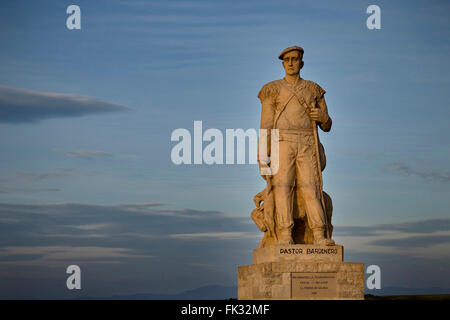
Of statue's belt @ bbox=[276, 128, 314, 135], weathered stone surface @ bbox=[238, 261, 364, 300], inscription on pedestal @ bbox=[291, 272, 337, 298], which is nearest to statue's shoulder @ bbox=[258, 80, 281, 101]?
statue's belt @ bbox=[276, 128, 314, 135]

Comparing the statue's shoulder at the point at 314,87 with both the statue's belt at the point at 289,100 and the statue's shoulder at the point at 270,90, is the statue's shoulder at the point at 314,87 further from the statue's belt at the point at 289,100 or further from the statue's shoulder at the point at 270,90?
the statue's shoulder at the point at 270,90

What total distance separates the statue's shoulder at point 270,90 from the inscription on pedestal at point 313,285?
16.8ft

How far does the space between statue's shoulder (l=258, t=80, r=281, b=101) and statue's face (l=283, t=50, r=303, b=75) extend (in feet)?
1.59

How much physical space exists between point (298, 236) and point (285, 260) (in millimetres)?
1550

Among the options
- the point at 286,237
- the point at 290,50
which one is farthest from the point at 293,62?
the point at 286,237

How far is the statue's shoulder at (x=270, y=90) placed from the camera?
22.5 metres

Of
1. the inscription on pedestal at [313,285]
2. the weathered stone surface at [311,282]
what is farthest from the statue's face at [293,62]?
the inscription on pedestal at [313,285]

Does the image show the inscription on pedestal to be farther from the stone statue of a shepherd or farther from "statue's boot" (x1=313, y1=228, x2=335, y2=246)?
the stone statue of a shepherd

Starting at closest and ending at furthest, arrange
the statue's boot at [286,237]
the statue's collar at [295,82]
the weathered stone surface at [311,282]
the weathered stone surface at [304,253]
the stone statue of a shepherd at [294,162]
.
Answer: the weathered stone surface at [311,282]
the weathered stone surface at [304,253]
the statue's boot at [286,237]
the stone statue of a shepherd at [294,162]
the statue's collar at [295,82]

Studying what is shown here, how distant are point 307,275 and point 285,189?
2456 millimetres

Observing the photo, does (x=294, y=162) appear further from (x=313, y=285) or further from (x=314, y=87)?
(x=313, y=285)

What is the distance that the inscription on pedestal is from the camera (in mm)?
20844
